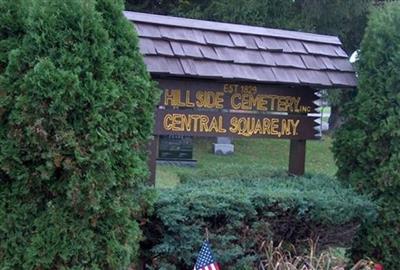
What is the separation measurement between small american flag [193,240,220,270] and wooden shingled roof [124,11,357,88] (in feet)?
4.59

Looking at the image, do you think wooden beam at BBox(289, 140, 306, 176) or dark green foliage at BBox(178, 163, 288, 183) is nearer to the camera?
dark green foliage at BBox(178, 163, 288, 183)

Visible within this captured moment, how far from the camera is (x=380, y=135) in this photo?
5.47 metres

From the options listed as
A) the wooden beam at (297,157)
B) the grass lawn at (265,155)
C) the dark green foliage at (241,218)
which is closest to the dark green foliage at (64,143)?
the dark green foliage at (241,218)

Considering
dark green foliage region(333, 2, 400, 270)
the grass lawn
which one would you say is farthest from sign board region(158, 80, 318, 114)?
the grass lawn

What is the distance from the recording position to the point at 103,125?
3.92 meters

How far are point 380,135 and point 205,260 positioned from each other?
202 centimetres

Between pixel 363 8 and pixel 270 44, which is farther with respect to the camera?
pixel 363 8

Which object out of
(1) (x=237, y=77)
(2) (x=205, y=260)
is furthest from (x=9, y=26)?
(2) (x=205, y=260)

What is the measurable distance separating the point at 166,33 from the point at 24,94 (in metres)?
1.72

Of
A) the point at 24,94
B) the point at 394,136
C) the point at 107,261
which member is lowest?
the point at 107,261

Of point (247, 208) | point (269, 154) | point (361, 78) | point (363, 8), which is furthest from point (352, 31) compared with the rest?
point (247, 208)

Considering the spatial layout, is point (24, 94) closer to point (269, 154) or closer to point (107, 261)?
point (107, 261)

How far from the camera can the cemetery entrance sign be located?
16.8 feet

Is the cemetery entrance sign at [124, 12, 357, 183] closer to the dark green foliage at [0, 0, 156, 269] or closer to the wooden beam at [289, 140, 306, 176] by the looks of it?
the wooden beam at [289, 140, 306, 176]
